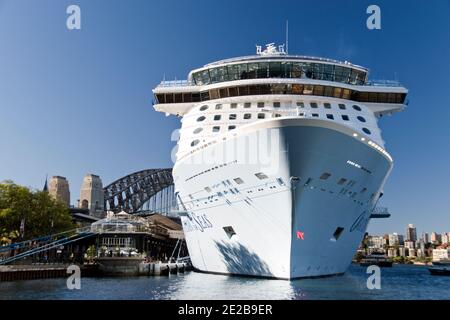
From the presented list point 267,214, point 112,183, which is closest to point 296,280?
point 267,214

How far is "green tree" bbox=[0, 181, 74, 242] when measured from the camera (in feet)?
129

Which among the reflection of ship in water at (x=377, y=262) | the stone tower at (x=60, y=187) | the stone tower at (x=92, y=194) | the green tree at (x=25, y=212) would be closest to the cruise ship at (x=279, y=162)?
the green tree at (x=25, y=212)

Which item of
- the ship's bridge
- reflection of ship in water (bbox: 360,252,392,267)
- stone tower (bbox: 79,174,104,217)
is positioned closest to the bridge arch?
stone tower (bbox: 79,174,104,217)

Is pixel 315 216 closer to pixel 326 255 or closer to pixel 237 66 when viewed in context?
pixel 326 255

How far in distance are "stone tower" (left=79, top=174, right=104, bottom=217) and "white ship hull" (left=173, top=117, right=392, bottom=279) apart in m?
81.3

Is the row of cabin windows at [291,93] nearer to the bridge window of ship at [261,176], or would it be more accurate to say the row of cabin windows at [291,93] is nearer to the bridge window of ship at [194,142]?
the bridge window of ship at [194,142]

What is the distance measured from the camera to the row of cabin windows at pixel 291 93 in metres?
27.4

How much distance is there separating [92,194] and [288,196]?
9070 centimetres

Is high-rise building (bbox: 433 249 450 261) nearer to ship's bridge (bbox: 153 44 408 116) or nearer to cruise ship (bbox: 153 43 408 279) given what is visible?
ship's bridge (bbox: 153 44 408 116)

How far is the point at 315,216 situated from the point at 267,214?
221cm

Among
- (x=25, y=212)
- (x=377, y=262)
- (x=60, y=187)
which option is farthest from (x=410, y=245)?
(x=25, y=212)

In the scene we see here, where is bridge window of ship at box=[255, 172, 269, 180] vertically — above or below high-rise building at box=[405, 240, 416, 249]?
above

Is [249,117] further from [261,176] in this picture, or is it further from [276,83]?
[261,176]
